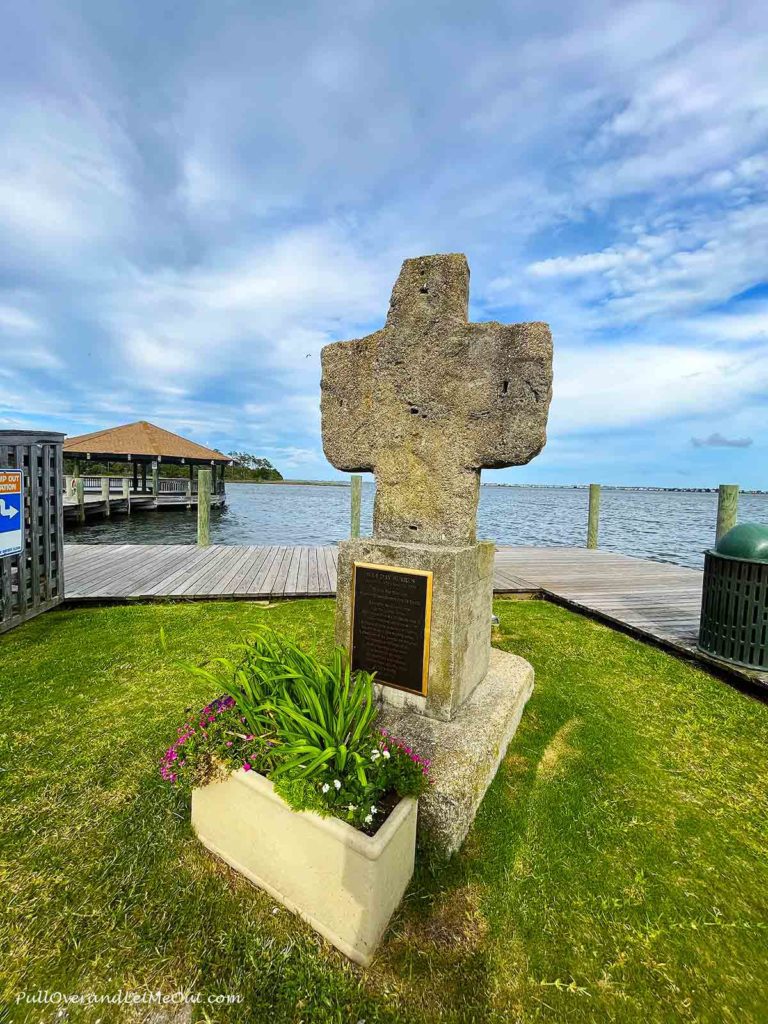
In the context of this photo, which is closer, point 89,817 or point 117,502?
point 89,817

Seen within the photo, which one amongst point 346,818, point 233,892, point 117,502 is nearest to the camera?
point 346,818

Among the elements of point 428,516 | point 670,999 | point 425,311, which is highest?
point 425,311

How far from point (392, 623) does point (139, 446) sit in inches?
1021

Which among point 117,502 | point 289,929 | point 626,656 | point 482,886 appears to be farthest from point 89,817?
point 117,502

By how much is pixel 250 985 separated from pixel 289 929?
25cm

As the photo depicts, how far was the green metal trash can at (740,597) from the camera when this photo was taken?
14.4 feet

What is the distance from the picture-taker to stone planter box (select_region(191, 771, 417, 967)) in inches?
70.8

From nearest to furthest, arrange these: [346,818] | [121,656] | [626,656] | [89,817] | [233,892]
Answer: [346,818] → [233,892] → [89,817] → [121,656] → [626,656]

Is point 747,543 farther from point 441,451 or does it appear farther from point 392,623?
point 392,623

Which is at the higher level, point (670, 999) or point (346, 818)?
point (346, 818)

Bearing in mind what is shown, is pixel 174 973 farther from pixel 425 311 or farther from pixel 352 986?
pixel 425 311

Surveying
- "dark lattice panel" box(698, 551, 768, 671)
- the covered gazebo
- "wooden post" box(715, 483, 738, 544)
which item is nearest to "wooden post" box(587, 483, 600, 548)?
"wooden post" box(715, 483, 738, 544)

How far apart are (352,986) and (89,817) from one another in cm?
168

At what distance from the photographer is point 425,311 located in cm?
312
